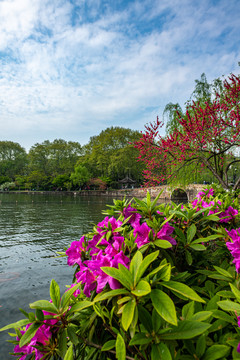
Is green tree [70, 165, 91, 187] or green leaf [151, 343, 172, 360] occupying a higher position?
green tree [70, 165, 91, 187]

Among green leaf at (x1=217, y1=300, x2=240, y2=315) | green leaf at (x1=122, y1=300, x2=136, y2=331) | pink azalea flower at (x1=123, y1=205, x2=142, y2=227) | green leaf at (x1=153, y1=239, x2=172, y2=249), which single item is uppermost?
pink azalea flower at (x1=123, y1=205, x2=142, y2=227)

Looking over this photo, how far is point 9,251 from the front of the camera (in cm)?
852

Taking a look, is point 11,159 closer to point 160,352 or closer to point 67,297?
point 67,297

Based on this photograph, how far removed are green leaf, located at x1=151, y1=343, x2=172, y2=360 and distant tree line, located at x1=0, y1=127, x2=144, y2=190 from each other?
48.4 m

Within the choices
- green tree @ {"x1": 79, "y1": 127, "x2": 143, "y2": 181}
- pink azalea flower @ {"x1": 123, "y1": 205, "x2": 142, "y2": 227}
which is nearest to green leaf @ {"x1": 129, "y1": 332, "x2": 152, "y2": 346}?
pink azalea flower @ {"x1": 123, "y1": 205, "x2": 142, "y2": 227}

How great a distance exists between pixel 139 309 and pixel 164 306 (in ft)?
0.44

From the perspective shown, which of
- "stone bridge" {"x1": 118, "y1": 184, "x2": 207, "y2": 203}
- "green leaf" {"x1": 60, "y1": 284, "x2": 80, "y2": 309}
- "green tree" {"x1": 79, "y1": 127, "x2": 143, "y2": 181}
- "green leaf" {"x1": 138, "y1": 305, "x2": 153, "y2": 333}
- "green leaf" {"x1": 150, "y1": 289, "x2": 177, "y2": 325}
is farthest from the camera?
"green tree" {"x1": 79, "y1": 127, "x2": 143, "y2": 181}

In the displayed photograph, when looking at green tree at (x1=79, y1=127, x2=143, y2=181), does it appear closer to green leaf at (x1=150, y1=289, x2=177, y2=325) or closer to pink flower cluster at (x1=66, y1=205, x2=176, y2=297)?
pink flower cluster at (x1=66, y1=205, x2=176, y2=297)

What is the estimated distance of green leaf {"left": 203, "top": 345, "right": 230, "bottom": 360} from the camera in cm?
78

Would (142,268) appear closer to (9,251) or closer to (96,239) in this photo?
(96,239)

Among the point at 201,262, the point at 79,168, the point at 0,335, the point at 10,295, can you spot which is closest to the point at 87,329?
the point at 201,262

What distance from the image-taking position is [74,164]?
59375mm

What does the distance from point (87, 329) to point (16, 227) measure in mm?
14001

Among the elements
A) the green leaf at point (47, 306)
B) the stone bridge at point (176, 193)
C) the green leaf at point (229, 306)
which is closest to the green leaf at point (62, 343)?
the green leaf at point (47, 306)
